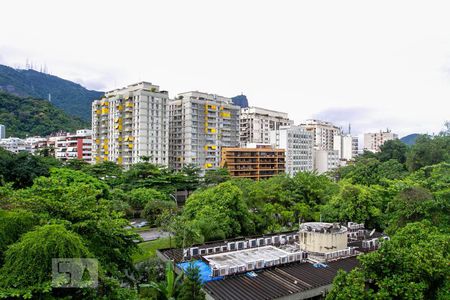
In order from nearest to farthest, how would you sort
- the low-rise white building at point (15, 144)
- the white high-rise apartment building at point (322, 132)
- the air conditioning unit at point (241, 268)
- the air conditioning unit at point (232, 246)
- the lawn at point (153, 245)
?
the air conditioning unit at point (241, 268), the air conditioning unit at point (232, 246), the lawn at point (153, 245), the low-rise white building at point (15, 144), the white high-rise apartment building at point (322, 132)

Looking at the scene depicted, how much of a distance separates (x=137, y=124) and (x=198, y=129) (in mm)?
13172

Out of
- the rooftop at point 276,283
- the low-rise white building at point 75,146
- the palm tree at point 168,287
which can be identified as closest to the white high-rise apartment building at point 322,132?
the low-rise white building at point 75,146

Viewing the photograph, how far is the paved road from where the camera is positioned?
29616 millimetres

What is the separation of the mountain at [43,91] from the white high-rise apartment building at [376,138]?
5378 inches

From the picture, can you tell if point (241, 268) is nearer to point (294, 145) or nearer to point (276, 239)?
point (276, 239)

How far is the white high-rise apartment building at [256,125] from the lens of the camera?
88625 mm

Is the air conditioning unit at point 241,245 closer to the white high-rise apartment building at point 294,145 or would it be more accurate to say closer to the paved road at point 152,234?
the paved road at point 152,234

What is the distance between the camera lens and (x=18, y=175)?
33062 mm

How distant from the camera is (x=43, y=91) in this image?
7357 inches

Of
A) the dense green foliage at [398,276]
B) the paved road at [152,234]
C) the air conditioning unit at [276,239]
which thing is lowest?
the paved road at [152,234]

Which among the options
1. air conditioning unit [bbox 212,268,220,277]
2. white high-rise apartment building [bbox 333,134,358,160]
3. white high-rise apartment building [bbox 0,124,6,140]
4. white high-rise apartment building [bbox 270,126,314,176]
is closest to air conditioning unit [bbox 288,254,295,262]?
air conditioning unit [bbox 212,268,220,277]

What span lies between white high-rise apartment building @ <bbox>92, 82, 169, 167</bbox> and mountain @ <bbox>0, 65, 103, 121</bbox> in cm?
10610

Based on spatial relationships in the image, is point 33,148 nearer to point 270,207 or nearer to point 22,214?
point 270,207

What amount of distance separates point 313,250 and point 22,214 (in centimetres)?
1609
